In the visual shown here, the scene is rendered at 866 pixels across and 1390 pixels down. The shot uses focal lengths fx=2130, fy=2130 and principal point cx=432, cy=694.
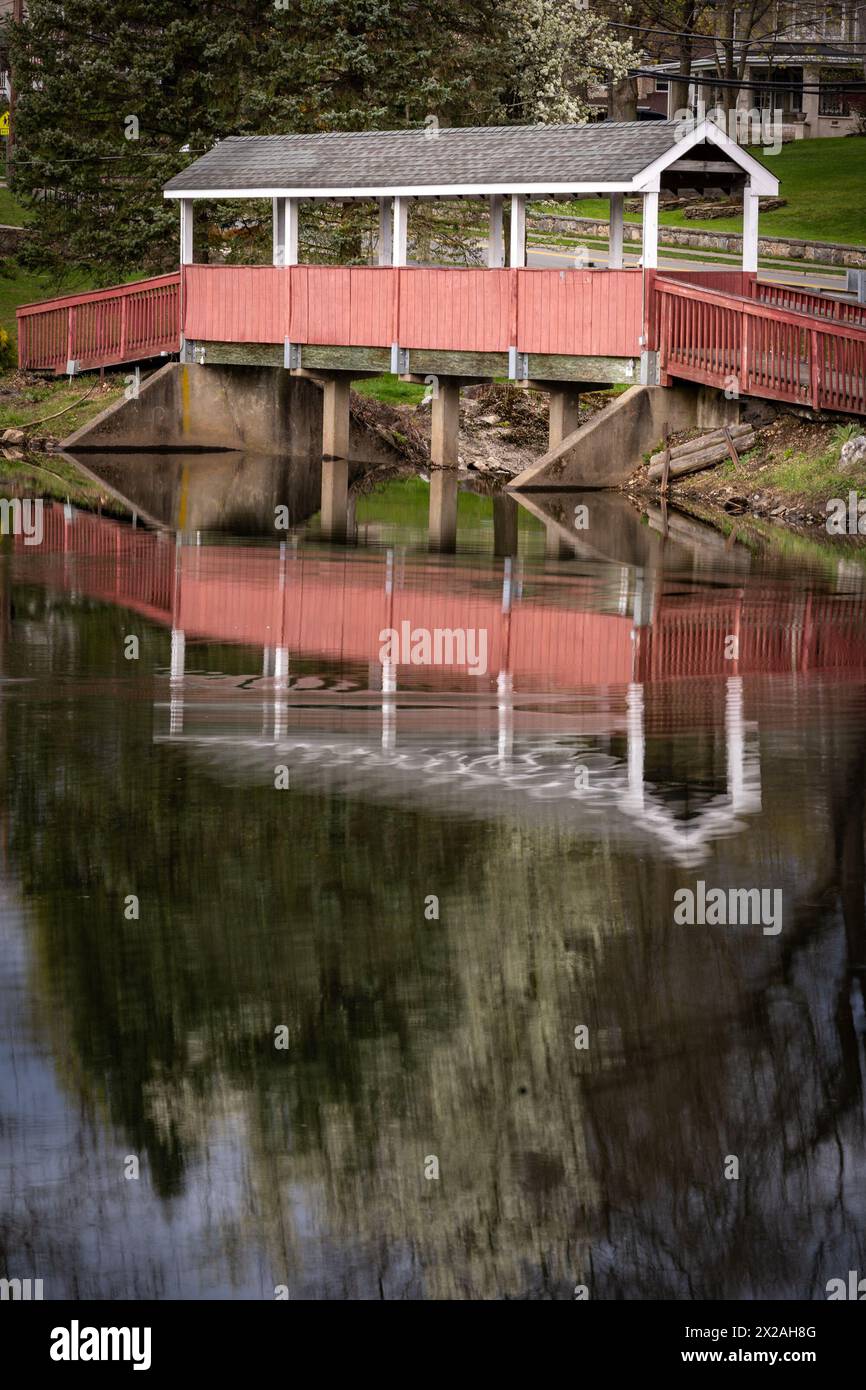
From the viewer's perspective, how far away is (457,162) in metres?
32.4

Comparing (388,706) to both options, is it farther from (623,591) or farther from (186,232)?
(186,232)

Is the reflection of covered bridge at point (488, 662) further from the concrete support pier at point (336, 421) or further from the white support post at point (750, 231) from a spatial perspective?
the concrete support pier at point (336, 421)

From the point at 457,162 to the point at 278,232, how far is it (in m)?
4.46

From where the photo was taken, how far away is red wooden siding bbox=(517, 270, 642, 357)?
1176 inches

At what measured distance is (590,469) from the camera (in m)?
30.6

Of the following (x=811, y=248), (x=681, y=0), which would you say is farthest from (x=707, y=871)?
(x=681, y=0)

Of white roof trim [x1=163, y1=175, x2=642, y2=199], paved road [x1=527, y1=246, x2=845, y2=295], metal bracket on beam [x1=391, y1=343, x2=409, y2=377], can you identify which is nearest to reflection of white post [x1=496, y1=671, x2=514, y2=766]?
white roof trim [x1=163, y1=175, x2=642, y2=199]

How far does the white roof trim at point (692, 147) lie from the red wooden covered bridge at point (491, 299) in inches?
0.9

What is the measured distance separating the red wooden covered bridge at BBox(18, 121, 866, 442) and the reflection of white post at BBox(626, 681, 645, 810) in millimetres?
13593

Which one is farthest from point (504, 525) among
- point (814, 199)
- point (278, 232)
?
point (814, 199)

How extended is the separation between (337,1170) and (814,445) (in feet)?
74.7

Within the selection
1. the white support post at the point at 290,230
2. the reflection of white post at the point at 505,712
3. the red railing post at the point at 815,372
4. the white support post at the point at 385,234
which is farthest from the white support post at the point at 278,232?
the reflection of white post at the point at 505,712

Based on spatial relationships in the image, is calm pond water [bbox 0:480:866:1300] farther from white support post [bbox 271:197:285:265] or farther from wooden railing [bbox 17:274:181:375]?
wooden railing [bbox 17:274:181:375]
